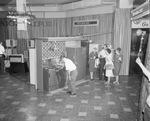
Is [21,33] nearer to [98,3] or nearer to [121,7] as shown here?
[98,3]

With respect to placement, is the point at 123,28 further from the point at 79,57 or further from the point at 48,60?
the point at 48,60

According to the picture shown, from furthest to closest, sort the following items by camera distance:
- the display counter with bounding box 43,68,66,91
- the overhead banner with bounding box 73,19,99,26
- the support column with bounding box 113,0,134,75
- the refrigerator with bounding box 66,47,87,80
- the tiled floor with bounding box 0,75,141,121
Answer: the overhead banner with bounding box 73,19,99,26, the support column with bounding box 113,0,134,75, the refrigerator with bounding box 66,47,87,80, the display counter with bounding box 43,68,66,91, the tiled floor with bounding box 0,75,141,121

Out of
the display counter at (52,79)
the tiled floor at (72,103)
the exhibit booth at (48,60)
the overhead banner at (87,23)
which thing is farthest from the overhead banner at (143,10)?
the overhead banner at (87,23)

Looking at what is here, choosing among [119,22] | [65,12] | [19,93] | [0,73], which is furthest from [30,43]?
[65,12]

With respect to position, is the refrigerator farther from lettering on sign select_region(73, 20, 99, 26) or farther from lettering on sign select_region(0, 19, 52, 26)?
lettering on sign select_region(0, 19, 52, 26)

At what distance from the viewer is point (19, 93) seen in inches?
238

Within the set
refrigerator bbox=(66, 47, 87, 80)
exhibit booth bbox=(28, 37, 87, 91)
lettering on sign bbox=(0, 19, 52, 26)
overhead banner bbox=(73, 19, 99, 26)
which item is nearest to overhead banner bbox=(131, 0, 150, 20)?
exhibit booth bbox=(28, 37, 87, 91)

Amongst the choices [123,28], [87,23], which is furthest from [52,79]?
[87,23]

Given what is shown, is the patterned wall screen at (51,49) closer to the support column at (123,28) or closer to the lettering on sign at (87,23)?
the support column at (123,28)

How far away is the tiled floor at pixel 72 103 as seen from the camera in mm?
4363

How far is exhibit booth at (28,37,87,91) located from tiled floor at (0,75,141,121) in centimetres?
42

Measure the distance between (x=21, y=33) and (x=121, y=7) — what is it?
5.53 m

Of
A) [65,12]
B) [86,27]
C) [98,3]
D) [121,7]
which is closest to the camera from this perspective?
[121,7]

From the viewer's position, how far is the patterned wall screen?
628cm
